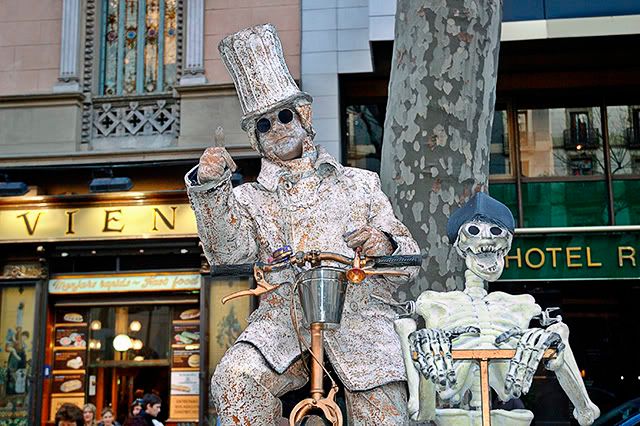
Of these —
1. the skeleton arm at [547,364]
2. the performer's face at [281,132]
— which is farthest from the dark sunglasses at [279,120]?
the skeleton arm at [547,364]

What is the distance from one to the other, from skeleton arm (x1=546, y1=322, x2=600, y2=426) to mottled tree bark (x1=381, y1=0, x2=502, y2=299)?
1.67 metres

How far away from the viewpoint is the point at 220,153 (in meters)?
2.68

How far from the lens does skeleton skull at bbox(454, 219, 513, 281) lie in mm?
2805

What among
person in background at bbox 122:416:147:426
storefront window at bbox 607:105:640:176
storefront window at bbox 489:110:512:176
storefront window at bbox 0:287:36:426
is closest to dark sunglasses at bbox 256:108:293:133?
person in background at bbox 122:416:147:426

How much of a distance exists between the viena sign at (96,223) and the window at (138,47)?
5.22 ft

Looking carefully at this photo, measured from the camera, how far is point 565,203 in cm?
1087

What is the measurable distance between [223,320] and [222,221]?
7606mm

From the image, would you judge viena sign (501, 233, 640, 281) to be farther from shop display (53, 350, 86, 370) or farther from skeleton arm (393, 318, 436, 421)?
skeleton arm (393, 318, 436, 421)

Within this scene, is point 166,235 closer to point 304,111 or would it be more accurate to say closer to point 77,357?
point 77,357

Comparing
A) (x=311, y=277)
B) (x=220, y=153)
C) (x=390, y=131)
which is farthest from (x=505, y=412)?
(x=390, y=131)

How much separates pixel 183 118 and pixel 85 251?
2104 millimetres

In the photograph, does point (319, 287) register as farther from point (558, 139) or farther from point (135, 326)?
point (558, 139)

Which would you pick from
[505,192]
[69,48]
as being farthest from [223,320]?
[69,48]

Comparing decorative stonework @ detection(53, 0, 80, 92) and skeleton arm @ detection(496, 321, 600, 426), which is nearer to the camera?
skeleton arm @ detection(496, 321, 600, 426)
